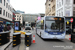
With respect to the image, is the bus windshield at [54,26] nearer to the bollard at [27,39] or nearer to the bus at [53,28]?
the bus at [53,28]

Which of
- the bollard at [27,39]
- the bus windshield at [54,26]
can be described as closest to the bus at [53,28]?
the bus windshield at [54,26]

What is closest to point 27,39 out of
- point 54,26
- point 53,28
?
point 53,28

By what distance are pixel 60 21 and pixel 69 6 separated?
43.4 feet

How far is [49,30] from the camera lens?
10.2 m

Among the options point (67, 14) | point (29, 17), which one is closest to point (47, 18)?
point (67, 14)

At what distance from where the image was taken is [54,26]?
10250mm

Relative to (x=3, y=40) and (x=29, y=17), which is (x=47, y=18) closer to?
(x=3, y=40)

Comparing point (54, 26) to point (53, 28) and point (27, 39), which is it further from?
point (27, 39)

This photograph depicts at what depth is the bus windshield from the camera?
1023 cm

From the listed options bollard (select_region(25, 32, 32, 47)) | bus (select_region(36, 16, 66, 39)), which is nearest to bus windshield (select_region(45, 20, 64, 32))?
bus (select_region(36, 16, 66, 39))

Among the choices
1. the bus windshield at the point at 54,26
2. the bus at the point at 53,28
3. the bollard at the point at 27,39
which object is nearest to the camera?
the bollard at the point at 27,39

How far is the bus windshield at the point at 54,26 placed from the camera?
10.2 metres

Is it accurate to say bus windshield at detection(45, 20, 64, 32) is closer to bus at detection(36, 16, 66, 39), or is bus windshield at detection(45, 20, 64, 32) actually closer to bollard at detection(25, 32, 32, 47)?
bus at detection(36, 16, 66, 39)

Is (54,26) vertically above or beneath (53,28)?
above
